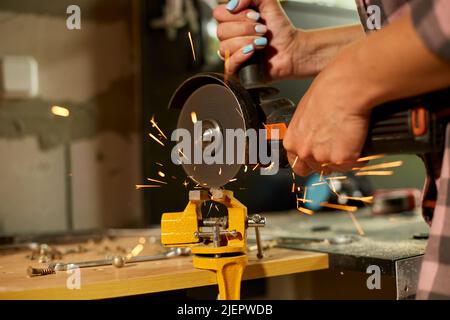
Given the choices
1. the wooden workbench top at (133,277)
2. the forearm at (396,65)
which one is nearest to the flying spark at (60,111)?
the wooden workbench top at (133,277)

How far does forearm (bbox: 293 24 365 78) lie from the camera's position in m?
1.28

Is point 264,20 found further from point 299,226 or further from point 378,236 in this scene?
point 299,226

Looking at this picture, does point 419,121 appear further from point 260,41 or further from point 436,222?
point 260,41

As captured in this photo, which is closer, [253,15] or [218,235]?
[218,235]

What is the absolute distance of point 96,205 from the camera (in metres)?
2.39

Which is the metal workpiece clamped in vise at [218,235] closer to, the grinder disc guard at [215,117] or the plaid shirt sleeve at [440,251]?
the grinder disc guard at [215,117]

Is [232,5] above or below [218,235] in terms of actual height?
above

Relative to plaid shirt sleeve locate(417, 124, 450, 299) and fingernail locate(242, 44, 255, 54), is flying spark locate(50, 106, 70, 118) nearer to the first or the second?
fingernail locate(242, 44, 255, 54)

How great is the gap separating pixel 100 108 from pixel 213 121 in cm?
154

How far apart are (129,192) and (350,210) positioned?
946 mm

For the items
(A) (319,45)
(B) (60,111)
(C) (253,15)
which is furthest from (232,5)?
(B) (60,111)

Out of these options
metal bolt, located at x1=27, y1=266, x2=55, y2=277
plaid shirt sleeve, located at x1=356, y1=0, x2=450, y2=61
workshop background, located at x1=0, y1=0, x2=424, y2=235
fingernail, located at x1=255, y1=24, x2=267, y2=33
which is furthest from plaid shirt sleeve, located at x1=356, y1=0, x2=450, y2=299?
workshop background, located at x1=0, y1=0, x2=424, y2=235

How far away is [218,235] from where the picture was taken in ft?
3.29

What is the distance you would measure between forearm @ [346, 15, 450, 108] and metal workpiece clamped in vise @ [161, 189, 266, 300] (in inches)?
14.4
